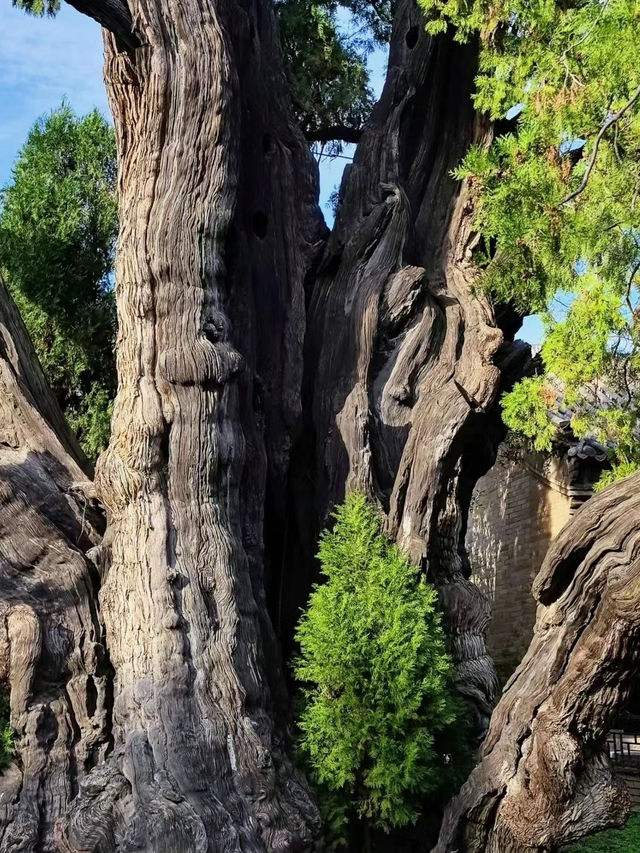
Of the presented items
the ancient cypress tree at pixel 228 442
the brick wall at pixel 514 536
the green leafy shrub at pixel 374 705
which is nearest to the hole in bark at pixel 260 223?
the ancient cypress tree at pixel 228 442

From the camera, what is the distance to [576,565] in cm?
495

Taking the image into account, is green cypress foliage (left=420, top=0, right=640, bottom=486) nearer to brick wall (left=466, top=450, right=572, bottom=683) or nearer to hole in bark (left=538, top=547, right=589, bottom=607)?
hole in bark (left=538, top=547, right=589, bottom=607)

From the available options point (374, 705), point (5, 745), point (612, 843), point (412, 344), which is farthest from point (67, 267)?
point (612, 843)

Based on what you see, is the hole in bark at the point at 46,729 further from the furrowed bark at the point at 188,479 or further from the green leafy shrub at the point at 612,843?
the green leafy shrub at the point at 612,843

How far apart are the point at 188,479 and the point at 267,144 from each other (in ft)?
11.4

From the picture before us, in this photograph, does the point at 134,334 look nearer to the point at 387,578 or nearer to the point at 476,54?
the point at 387,578

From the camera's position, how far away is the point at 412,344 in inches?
283

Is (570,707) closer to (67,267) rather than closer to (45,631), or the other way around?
(45,631)

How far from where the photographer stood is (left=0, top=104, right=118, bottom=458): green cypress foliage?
8.76 meters

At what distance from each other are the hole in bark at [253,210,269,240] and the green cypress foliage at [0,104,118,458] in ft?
7.40

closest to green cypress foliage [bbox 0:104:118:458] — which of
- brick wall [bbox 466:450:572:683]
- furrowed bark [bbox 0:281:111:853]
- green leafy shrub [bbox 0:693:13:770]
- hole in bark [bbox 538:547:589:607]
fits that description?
furrowed bark [bbox 0:281:111:853]

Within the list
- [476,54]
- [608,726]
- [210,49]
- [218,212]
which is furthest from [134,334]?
[476,54]

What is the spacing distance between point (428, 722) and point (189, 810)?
5.06 feet

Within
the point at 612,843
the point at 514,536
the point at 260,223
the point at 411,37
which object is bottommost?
the point at 612,843
